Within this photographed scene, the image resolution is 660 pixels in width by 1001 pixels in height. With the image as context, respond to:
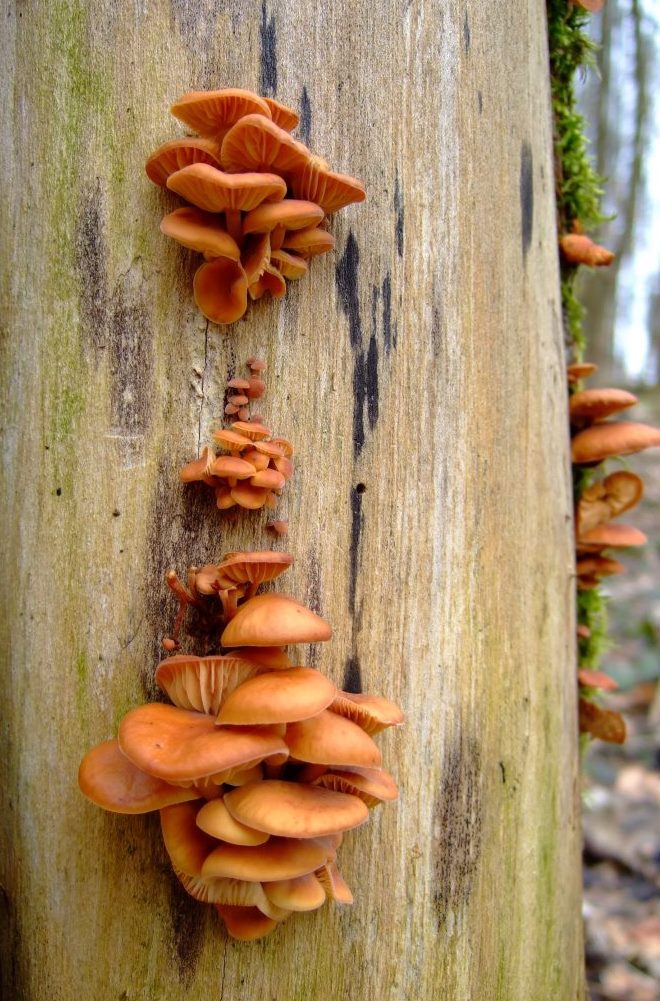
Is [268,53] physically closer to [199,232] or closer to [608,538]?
[199,232]

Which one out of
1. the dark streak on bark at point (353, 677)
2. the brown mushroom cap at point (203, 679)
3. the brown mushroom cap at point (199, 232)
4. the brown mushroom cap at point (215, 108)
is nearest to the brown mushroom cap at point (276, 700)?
the brown mushroom cap at point (203, 679)

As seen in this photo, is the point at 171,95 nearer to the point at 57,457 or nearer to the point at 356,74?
the point at 356,74

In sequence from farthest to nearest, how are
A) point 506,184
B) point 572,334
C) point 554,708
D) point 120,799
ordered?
point 572,334
point 554,708
point 506,184
point 120,799

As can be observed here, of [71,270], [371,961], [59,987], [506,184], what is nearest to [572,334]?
[506,184]

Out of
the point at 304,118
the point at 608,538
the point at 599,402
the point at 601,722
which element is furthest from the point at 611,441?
the point at 304,118

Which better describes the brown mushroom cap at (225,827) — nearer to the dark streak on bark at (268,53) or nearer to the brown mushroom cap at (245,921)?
the brown mushroom cap at (245,921)

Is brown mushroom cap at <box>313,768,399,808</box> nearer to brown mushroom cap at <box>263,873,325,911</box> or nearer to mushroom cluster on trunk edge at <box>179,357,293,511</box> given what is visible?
brown mushroom cap at <box>263,873,325,911</box>
